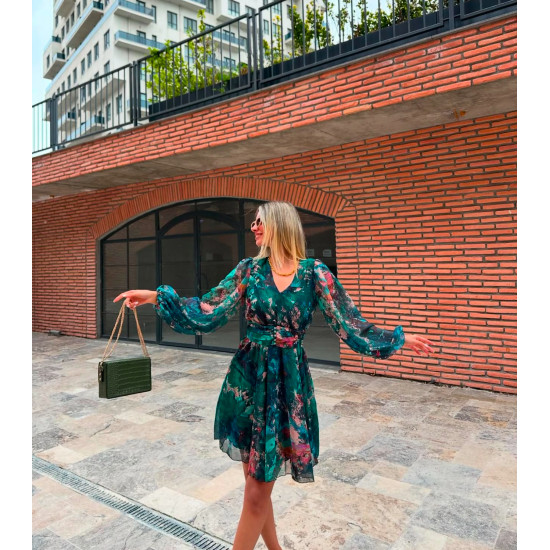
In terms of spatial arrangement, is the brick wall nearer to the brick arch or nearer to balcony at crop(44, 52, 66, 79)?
the brick arch

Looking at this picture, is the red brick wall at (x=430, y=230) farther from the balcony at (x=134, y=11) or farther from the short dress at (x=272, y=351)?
the balcony at (x=134, y=11)

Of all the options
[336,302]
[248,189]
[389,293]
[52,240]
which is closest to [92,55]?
[52,240]

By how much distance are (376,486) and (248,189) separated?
18.7 feet

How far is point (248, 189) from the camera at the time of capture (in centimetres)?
775

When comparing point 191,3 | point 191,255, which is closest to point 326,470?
point 191,255

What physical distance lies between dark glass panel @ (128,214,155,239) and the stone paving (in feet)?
15.3

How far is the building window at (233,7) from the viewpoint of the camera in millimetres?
46938

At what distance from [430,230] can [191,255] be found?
17.0 ft

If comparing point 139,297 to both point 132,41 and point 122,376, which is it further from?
point 132,41

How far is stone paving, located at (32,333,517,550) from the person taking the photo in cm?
259

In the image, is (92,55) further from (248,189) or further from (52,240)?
(248,189)

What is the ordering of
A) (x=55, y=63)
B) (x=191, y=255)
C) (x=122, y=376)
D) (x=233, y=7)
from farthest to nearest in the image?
(x=55, y=63) < (x=233, y=7) < (x=191, y=255) < (x=122, y=376)

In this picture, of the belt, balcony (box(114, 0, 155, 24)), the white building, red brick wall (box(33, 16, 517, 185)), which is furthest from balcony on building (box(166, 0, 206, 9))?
the belt

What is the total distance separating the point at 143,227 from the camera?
996 centimetres
